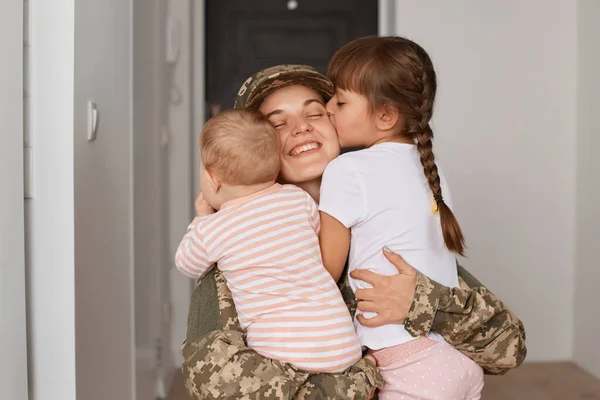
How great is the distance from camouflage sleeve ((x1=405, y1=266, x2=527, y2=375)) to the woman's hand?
0.02 m

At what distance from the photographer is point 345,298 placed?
1.49 m

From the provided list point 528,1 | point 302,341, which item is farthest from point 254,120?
point 528,1

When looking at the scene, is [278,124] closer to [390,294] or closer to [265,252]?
[265,252]

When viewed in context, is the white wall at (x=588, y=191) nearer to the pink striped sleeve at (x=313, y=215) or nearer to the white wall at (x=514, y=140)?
the white wall at (x=514, y=140)

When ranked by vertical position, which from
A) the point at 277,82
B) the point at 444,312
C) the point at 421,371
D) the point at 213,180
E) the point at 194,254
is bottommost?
the point at 421,371

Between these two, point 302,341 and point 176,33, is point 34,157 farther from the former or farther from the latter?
point 176,33

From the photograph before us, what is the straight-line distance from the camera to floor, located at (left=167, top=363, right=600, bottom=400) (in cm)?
322

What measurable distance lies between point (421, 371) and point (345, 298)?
0.75ft

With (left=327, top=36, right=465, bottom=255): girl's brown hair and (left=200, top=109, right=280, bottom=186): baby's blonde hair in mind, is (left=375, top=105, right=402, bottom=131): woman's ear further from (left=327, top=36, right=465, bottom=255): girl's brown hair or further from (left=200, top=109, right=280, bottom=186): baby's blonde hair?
(left=200, top=109, right=280, bottom=186): baby's blonde hair

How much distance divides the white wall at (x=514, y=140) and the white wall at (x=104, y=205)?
1890 millimetres

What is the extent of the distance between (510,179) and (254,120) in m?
2.68

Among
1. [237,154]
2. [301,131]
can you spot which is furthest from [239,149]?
[301,131]

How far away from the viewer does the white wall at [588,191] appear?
3553 millimetres

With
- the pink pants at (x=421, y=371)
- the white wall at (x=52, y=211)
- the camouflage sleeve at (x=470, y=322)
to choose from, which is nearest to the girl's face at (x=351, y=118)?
the camouflage sleeve at (x=470, y=322)
